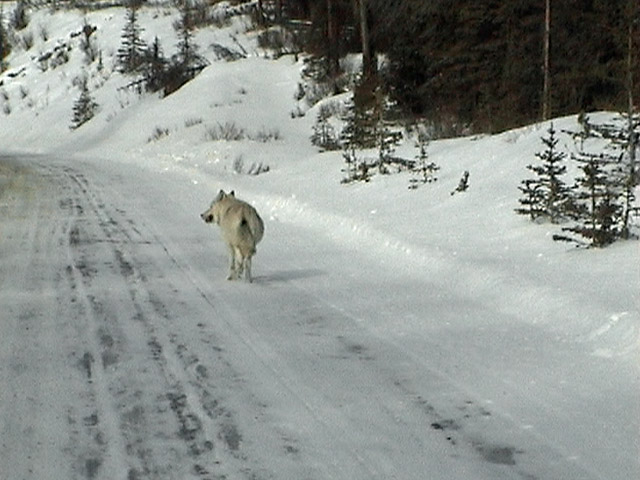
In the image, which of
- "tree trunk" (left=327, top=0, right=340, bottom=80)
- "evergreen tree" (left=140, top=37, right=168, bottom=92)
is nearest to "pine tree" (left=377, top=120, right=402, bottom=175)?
"tree trunk" (left=327, top=0, right=340, bottom=80)

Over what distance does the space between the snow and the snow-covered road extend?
0.02m

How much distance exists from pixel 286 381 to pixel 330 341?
3.41ft

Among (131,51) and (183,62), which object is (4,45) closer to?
(131,51)

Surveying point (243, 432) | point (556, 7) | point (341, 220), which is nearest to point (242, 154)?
point (556, 7)

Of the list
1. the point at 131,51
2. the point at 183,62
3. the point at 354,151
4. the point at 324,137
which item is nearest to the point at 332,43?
the point at 183,62

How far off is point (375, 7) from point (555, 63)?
507 inches

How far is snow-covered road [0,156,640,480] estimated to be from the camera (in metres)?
4.17

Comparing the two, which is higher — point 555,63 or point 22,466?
point 555,63

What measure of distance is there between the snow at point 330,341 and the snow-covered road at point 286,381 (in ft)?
0.06

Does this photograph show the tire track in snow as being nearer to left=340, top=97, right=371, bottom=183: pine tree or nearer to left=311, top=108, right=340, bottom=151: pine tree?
left=340, top=97, right=371, bottom=183: pine tree

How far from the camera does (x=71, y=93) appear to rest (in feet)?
156

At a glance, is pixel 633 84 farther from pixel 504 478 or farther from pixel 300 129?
pixel 300 129

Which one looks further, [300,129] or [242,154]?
[300,129]

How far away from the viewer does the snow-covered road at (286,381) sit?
4172 millimetres
